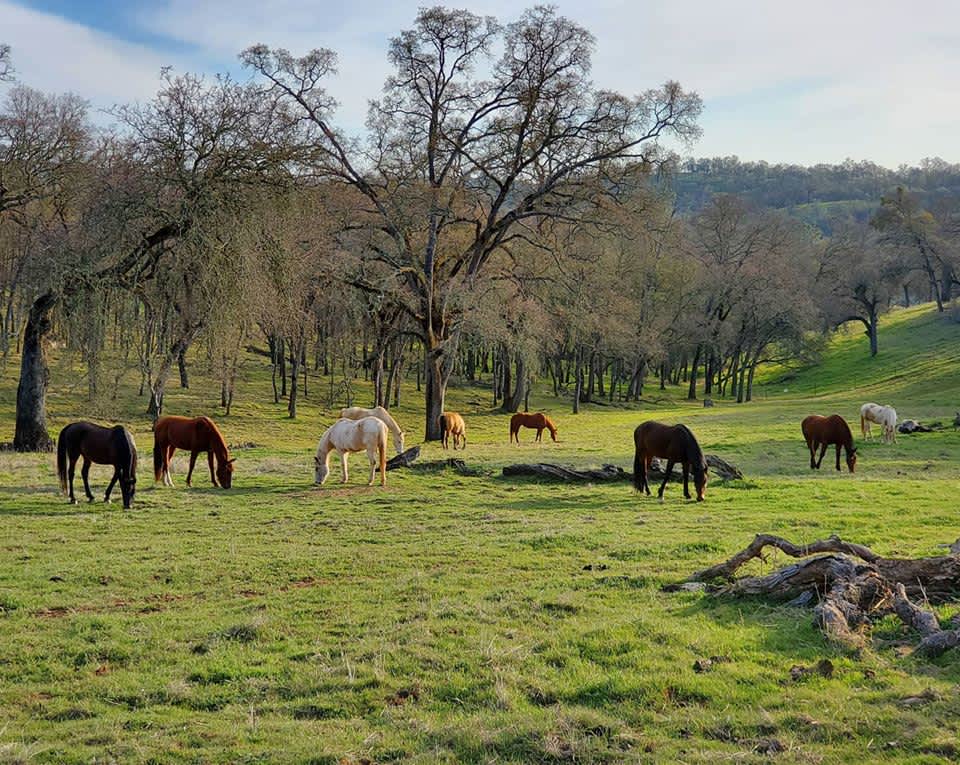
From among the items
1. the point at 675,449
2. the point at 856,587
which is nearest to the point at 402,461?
the point at 675,449

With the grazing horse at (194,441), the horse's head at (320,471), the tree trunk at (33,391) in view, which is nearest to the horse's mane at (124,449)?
the grazing horse at (194,441)

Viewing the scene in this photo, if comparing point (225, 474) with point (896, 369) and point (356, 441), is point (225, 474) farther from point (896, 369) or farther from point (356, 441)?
point (896, 369)

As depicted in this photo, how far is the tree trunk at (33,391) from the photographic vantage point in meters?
21.0

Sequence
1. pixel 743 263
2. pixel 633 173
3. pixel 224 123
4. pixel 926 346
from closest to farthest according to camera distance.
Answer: pixel 224 123
pixel 633 173
pixel 743 263
pixel 926 346

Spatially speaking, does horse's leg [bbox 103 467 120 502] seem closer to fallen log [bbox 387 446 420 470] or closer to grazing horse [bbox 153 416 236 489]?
grazing horse [bbox 153 416 236 489]

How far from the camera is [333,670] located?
6148mm

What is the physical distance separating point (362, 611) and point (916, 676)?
15.4 ft

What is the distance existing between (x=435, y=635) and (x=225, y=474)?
35.3ft

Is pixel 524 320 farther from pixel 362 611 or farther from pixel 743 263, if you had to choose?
pixel 743 263

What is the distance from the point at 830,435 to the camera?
71.9 feet

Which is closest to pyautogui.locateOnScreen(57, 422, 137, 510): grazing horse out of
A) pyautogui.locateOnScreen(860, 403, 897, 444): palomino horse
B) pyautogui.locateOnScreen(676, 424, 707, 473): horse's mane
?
pyautogui.locateOnScreen(676, 424, 707, 473): horse's mane

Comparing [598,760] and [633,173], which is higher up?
[633,173]

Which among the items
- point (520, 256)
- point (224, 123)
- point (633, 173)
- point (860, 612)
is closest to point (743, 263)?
point (520, 256)

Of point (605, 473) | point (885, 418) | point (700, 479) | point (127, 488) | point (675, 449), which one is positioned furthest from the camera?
point (885, 418)
